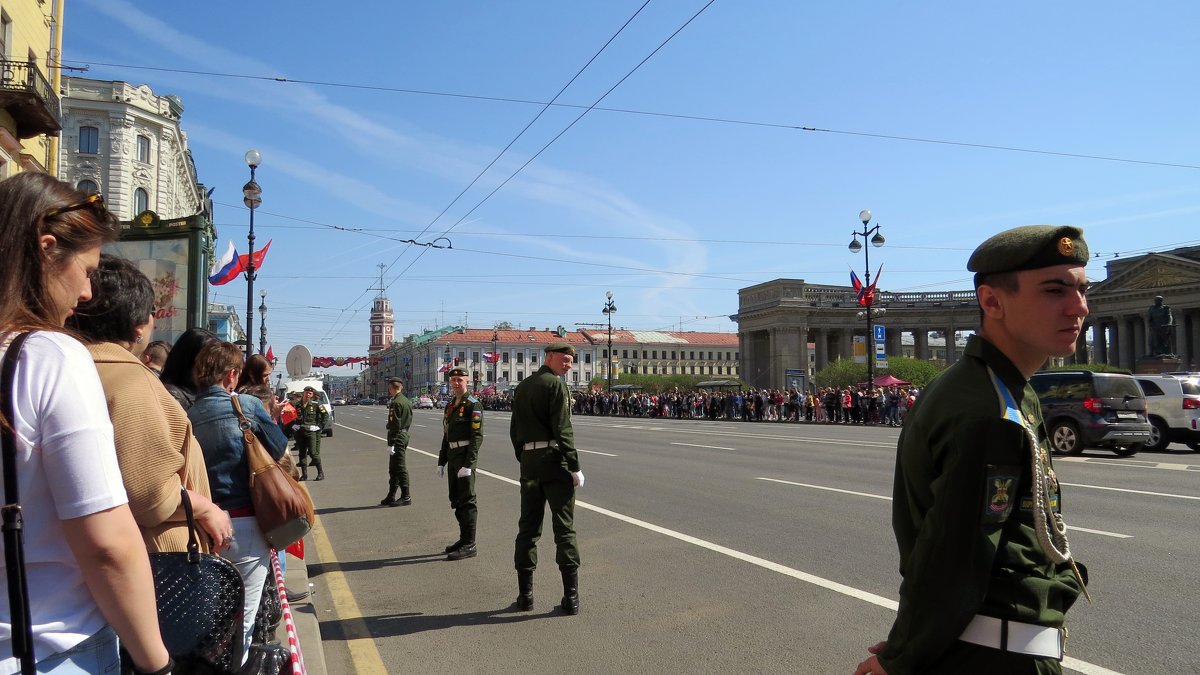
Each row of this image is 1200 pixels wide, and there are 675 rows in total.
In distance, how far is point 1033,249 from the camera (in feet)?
7.14

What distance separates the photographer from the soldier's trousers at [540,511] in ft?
21.0

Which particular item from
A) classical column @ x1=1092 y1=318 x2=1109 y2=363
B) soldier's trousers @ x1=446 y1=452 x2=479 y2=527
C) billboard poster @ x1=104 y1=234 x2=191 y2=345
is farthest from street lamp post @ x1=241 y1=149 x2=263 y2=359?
classical column @ x1=1092 y1=318 x2=1109 y2=363

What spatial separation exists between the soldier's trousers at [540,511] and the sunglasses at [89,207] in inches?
187

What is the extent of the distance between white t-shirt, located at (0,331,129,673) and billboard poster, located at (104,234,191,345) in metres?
11.4

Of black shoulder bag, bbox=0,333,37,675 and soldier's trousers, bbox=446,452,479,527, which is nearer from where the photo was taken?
black shoulder bag, bbox=0,333,37,675

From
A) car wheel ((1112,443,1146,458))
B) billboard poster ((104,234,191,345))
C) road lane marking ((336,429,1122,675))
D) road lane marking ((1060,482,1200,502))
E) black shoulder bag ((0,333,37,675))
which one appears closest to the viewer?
black shoulder bag ((0,333,37,675))

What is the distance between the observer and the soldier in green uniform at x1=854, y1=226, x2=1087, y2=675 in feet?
6.37

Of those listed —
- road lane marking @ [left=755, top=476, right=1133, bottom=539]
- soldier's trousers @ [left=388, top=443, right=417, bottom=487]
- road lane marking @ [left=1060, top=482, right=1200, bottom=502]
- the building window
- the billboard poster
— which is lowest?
road lane marking @ [left=755, top=476, right=1133, bottom=539]

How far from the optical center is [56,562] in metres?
1.74

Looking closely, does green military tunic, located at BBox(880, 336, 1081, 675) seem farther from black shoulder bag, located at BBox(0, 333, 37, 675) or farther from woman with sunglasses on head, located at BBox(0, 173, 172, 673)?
black shoulder bag, located at BBox(0, 333, 37, 675)

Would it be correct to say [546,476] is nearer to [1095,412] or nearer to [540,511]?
[540,511]

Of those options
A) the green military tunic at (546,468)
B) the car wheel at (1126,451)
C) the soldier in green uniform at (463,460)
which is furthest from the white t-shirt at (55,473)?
the car wheel at (1126,451)

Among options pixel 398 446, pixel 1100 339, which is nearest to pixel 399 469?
pixel 398 446

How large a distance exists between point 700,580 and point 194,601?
5.14 metres
